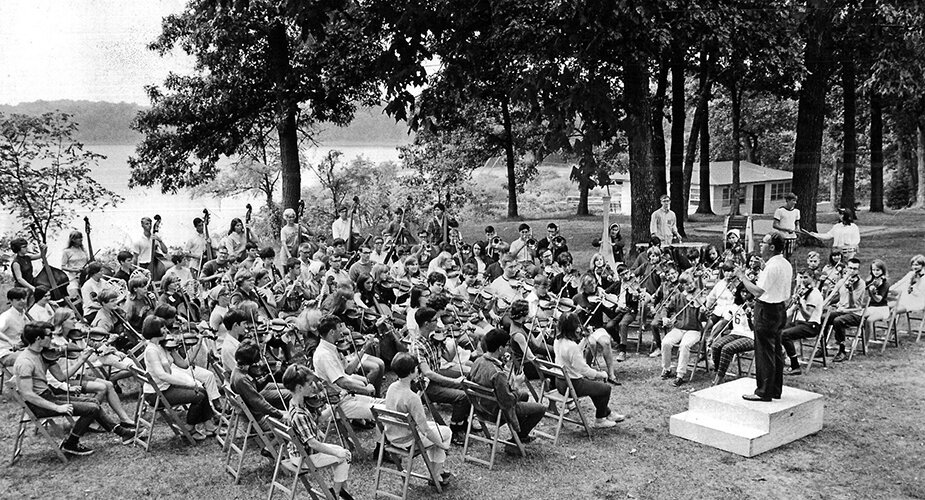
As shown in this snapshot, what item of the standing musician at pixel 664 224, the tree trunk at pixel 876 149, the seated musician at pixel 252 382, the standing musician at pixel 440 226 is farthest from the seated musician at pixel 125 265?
the tree trunk at pixel 876 149

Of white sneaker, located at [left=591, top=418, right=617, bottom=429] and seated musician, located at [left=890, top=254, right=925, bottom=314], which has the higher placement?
seated musician, located at [left=890, top=254, right=925, bottom=314]

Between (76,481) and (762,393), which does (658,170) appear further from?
(76,481)

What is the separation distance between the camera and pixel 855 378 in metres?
9.95

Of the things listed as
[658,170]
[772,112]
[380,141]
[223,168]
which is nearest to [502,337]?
[658,170]

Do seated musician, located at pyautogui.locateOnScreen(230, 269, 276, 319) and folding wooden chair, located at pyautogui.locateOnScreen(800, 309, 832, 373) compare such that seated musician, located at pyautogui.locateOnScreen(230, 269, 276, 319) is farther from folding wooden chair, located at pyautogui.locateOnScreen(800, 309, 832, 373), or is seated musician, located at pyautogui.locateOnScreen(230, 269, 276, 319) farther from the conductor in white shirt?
folding wooden chair, located at pyautogui.locateOnScreen(800, 309, 832, 373)

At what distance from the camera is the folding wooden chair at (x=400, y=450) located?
636cm

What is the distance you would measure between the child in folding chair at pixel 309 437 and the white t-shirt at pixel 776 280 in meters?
4.41

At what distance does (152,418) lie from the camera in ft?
25.4

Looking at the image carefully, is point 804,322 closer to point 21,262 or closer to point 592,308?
point 592,308

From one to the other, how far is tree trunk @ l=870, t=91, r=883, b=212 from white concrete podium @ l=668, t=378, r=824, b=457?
886 inches

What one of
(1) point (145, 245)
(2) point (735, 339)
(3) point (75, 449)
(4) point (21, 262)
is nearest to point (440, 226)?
(1) point (145, 245)

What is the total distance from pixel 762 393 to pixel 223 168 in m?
20.6

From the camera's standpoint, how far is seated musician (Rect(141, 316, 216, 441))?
7.60 meters

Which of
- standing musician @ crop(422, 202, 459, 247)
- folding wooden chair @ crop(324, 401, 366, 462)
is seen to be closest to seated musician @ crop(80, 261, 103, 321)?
folding wooden chair @ crop(324, 401, 366, 462)
